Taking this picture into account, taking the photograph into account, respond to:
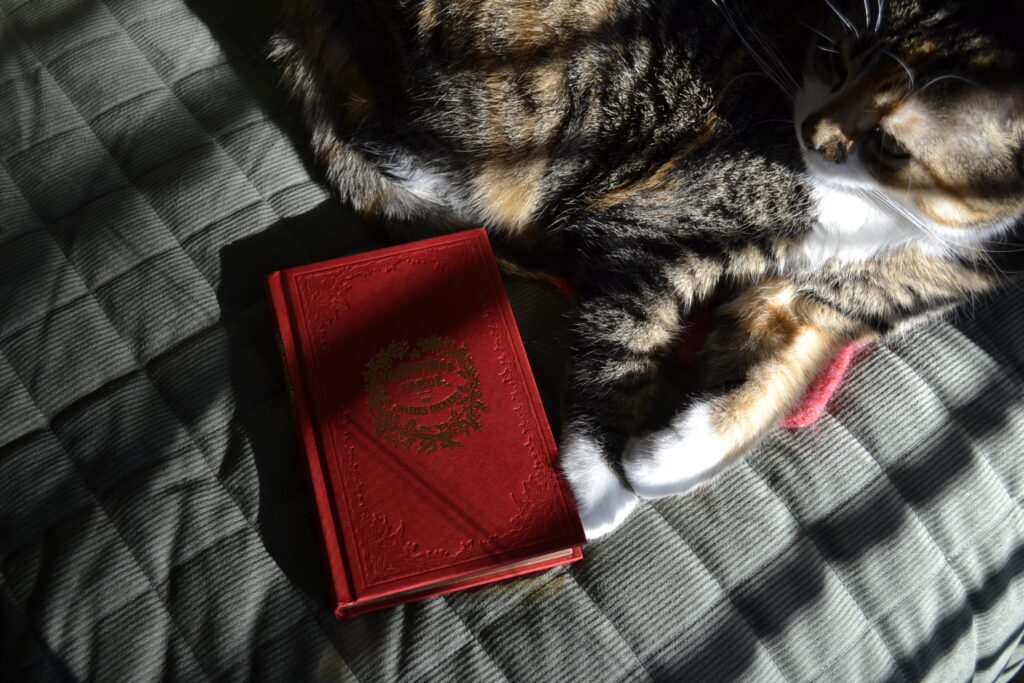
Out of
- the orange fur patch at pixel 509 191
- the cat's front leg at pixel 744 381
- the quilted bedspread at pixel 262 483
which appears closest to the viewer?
the quilted bedspread at pixel 262 483

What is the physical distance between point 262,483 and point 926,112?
0.82 meters

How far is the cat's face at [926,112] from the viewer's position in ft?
2.31

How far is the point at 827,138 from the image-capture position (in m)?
0.77

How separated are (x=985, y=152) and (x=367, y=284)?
2.37 ft

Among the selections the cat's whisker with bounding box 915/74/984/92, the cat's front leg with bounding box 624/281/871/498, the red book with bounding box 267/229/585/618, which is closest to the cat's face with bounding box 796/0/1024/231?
the cat's whisker with bounding box 915/74/984/92

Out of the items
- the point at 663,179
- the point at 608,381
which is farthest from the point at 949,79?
the point at 608,381

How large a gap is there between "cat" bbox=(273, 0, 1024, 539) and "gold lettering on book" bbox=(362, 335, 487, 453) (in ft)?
0.43

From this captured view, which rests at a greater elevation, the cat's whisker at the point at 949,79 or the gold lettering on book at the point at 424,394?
the cat's whisker at the point at 949,79

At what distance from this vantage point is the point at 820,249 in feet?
2.86

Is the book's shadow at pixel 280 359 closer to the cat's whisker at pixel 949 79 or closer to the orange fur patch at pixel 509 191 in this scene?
the orange fur patch at pixel 509 191

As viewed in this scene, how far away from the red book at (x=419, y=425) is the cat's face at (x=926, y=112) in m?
0.45

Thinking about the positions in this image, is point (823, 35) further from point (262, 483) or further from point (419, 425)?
point (262, 483)

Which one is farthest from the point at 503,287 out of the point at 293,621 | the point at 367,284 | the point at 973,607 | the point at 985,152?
the point at 973,607

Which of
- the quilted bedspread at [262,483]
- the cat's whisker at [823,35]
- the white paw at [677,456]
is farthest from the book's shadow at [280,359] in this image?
the cat's whisker at [823,35]
